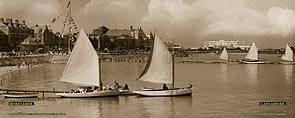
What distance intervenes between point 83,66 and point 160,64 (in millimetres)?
3449

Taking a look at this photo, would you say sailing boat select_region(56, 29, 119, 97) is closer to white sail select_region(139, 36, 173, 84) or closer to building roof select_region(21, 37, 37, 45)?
white sail select_region(139, 36, 173, 84)

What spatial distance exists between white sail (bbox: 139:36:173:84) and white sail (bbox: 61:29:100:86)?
2.54m

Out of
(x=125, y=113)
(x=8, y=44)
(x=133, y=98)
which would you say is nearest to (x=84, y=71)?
(x=133, y=98)

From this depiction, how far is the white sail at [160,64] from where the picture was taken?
23.7 meters

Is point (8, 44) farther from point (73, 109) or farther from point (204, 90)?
point (73, 109)

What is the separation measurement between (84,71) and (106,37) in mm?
76235

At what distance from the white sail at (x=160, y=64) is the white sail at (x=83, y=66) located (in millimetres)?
2544

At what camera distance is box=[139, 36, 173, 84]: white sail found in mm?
23688

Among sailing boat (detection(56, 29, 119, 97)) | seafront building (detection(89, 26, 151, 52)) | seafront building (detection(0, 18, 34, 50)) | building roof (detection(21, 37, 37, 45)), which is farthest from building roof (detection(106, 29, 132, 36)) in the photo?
sailing boat (detection(56, 29, 119, 97))

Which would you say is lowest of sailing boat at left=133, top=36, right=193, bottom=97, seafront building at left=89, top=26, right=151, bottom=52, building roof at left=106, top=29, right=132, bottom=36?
sailing boat at left=133, top=36, right=193, bottom=97

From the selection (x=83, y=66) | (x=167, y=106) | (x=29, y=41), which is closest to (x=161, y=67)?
(x=167, y=106)

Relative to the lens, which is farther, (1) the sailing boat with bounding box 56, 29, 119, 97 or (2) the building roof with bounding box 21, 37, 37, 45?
(2) the building roof with bounding box 21, 37, 37, 45

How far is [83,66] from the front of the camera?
22.9 metres

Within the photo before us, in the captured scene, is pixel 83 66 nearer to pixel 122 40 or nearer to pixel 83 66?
pixel 83 66
